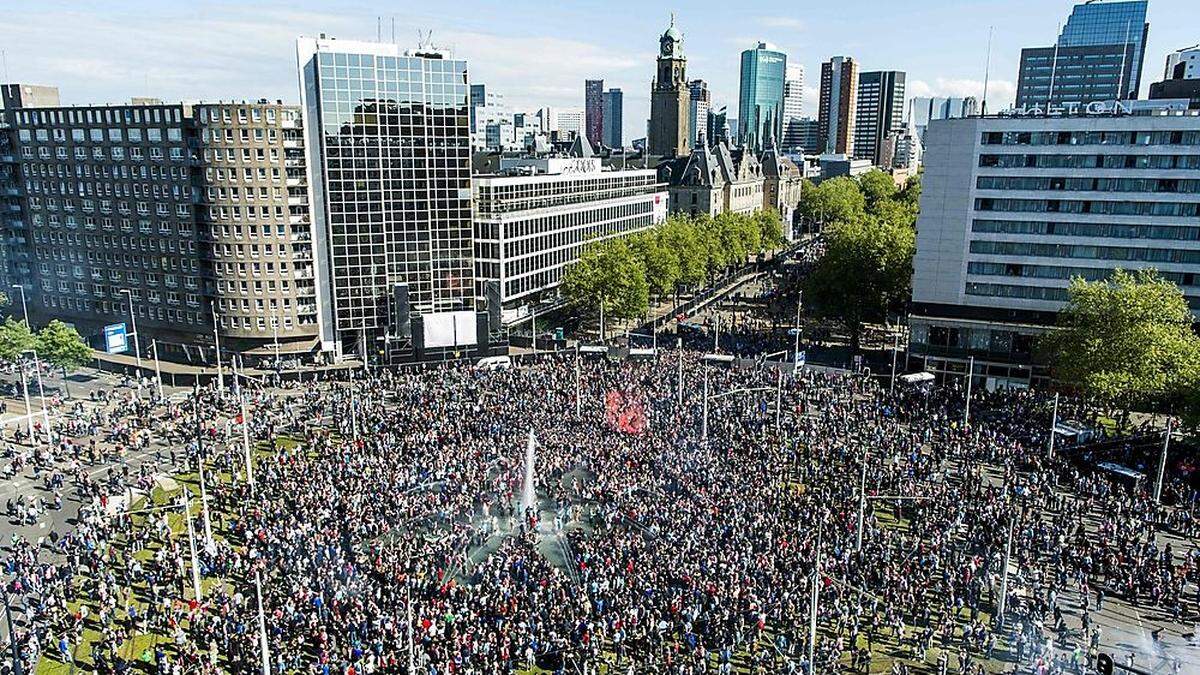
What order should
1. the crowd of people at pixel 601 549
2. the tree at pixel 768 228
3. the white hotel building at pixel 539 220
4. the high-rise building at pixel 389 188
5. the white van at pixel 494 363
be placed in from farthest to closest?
the tree at pixel 768 228, the white hotel building at pixel 539 220, the high-rise building at pixel 389 188, the white van at pixel 494 363, the crowd of people at pixel 601 549

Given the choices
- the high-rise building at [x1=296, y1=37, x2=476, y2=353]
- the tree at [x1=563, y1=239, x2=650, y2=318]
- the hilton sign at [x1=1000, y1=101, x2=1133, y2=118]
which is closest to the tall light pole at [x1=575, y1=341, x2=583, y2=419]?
the tree at [x1=563, y1=239, x2=650, y2=318]

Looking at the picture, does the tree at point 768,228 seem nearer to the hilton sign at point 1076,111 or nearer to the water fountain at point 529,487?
the hilton sign at point 1076,111

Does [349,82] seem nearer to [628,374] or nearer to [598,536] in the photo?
[628,374]

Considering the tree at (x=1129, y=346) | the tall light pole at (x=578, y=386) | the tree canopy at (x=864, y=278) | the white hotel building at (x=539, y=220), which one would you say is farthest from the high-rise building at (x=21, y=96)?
the tree at (x=1129, y=346)

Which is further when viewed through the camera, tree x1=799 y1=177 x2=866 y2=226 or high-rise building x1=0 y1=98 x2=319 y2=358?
tree x1=799 y1=177 x2=866 y2=226

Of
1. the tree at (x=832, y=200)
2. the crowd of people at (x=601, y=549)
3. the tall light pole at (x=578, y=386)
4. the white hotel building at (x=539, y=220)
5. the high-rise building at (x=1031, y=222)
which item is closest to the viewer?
the crowd of people at (x=601, y=549)

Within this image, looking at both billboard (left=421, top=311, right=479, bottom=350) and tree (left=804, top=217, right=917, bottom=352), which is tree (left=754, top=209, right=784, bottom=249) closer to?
tree (left=804, top=217, right=917, bottom=352)
